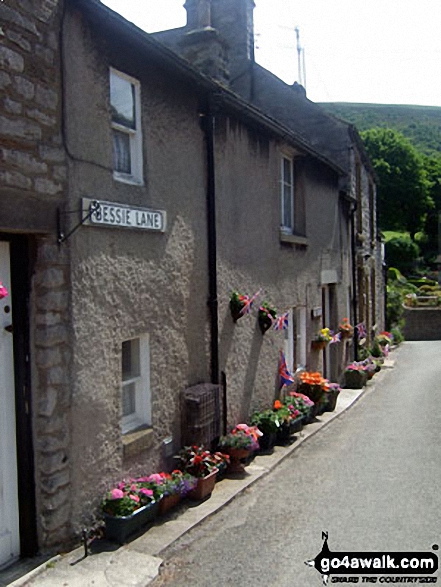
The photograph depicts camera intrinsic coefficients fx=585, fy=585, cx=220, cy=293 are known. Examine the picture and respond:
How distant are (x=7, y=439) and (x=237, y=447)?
11.6 feet

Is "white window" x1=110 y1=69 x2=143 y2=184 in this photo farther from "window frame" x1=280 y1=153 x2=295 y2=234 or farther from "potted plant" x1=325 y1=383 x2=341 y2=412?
"potted plant" x1=325 y1=383 x2=341 y2=412

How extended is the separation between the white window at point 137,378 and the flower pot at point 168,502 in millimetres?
833

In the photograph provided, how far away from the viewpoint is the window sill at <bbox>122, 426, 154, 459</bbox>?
20.2 ft

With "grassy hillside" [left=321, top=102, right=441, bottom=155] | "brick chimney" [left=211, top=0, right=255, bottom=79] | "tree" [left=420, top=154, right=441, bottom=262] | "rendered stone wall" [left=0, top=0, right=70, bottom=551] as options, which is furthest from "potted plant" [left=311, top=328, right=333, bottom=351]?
"grassy hillside" [left=321, top=102, right=441, bottom=155]

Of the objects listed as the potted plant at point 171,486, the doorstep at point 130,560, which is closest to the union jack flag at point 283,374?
the doorstep at point 130,560

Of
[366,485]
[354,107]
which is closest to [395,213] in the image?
[366,485]

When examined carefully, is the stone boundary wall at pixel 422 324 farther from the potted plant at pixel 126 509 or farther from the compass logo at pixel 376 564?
the potted plant at pixel 126 509

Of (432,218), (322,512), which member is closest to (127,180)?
(322,512)

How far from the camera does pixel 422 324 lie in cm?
3253

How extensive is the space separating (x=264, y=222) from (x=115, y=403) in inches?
199

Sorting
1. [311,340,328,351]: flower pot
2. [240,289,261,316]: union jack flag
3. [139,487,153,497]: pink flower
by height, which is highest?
[240,289,261,316]: union jack flag

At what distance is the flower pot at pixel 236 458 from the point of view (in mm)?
7879

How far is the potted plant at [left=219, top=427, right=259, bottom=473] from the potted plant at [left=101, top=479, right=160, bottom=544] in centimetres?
195

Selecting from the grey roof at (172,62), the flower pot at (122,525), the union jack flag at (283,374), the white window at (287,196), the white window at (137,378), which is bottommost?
the flower pot at (122,525)
